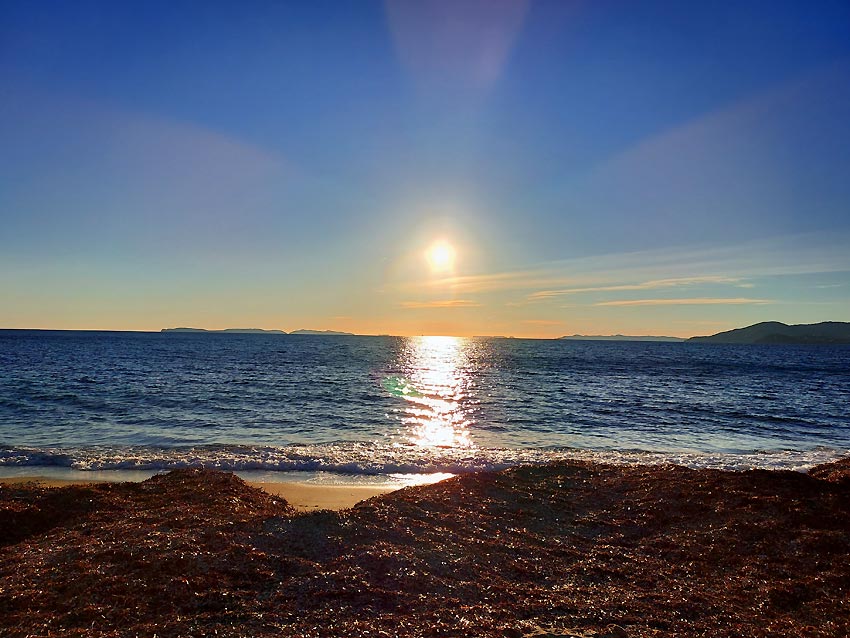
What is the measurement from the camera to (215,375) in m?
48.9

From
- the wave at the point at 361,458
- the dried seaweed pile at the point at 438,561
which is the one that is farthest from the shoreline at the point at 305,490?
the wave at the point at 361,458

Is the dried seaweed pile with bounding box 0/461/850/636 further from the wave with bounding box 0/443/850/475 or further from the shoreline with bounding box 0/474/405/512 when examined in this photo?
the wave with bounding box 0/443/850/475

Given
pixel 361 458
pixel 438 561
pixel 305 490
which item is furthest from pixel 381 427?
pixel 438 561

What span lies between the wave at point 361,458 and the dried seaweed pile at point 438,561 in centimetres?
455

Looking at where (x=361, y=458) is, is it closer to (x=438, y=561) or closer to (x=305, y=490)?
(x=305, y=490)

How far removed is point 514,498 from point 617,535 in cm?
251

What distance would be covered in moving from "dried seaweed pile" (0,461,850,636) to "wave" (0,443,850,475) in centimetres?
455

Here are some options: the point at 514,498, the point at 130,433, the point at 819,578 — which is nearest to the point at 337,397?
the point at 130,433

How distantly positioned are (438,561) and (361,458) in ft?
31.4

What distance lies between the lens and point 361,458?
17016mm

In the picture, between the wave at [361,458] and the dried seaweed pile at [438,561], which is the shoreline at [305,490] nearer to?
the dried seaweed pile at [438,561]

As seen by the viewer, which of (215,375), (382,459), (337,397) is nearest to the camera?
(382,459)

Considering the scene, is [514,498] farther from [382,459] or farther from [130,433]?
[130,433]

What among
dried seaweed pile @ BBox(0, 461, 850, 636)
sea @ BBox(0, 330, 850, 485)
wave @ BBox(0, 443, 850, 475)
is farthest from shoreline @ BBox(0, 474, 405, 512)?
wave @ BBox(0, 443, 850, 475)
